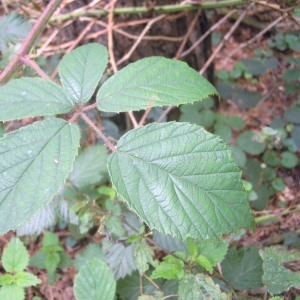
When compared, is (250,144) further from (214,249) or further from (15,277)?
(15,277)

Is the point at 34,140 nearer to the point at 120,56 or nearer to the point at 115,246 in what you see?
the point at 115,246

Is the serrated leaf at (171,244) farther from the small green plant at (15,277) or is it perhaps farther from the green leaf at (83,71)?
the green leaf at (83,71)

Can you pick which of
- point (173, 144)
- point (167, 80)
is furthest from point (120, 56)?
point (173, 144)

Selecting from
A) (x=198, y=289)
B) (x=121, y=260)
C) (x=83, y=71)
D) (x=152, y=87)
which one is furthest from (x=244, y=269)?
(x=83, y=71)

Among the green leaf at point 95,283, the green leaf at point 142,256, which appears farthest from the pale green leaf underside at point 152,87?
the green leaf at point 95,283

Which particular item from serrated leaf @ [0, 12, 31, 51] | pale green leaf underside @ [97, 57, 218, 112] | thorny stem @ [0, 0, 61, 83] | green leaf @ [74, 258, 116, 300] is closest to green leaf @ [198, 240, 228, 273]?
green leaf @ [74, 258, 116, 300]
